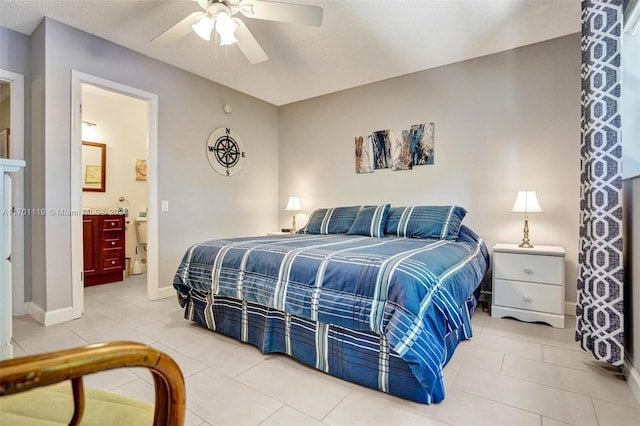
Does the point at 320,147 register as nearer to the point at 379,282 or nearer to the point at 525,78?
the point at 525,78

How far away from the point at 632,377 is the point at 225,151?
13.7 ft

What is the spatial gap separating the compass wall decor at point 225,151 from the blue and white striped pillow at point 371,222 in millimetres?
1898

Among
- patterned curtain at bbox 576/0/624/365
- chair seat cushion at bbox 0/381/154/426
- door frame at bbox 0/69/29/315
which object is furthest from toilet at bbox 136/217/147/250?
patterned curtain at bbox 576/0/624/365

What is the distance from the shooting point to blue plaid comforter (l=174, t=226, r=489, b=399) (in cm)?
149

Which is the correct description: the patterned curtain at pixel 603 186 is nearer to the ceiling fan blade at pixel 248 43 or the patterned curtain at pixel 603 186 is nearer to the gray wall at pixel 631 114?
the gray wall at pixel 631 114

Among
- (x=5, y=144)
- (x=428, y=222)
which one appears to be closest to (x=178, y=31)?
(x=5, y=144)

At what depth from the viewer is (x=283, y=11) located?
206 cm

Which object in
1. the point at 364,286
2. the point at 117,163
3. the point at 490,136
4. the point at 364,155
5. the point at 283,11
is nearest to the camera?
the point at 364,286

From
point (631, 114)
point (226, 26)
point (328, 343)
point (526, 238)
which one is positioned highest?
point (226, 26)

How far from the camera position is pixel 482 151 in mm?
3281

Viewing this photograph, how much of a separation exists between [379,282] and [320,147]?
3.20 meters

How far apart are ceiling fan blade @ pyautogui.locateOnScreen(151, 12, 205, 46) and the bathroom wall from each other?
2.52 metres

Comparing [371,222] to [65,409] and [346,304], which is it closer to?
[346,304]

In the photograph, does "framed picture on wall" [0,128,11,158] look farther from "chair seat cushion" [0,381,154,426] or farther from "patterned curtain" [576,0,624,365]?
"patterned curtain" [576,0,624,365]
